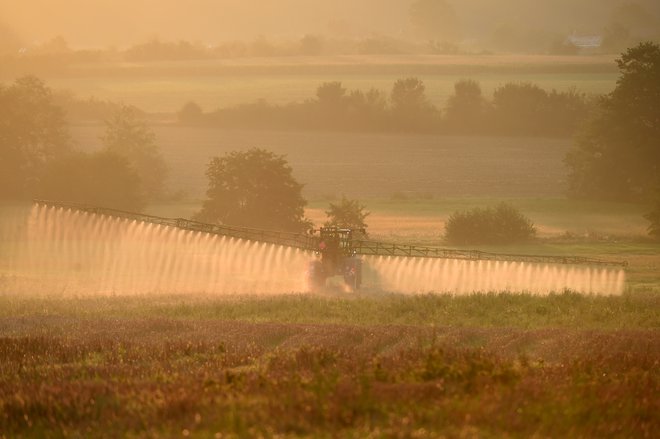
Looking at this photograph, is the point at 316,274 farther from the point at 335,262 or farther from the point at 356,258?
the point at 356,258

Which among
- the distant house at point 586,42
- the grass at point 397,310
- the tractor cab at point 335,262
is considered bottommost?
the grass at point 397,310

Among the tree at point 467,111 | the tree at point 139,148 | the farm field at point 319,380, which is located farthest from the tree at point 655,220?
the tree at point 467,111

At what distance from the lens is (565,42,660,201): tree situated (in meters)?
94.0

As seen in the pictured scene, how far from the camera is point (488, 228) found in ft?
248

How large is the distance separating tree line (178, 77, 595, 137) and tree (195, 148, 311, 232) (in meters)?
48.2

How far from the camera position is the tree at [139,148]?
307ft

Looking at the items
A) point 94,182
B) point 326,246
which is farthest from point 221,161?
point 326,246

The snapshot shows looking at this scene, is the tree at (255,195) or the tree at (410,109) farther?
the tree at (410,109)

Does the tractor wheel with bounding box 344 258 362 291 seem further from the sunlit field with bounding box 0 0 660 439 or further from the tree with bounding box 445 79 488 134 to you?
the tree with bounding box 445 79 488 134

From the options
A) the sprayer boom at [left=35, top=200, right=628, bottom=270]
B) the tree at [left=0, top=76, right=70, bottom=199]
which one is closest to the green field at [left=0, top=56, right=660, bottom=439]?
the sprayer boom at [left=35, top=200, right=628, bottom=270]

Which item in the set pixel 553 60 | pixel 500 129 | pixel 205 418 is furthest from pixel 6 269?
pixel 553 60

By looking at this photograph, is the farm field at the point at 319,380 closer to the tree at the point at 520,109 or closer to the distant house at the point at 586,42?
the tree at the point at 520,109

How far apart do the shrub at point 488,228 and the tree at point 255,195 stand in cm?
1000

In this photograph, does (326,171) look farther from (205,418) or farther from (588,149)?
(205,418)
